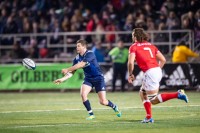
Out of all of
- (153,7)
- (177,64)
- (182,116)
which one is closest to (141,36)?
(182,116)

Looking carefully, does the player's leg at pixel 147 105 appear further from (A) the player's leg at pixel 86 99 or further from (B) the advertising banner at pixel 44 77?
(B) the advertising banner at pixel 44 77

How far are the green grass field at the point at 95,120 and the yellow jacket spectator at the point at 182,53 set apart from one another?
163 inches

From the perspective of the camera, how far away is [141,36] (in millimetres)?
14555

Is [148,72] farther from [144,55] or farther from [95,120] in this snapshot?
[95,120]

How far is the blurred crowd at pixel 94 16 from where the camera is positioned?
2759 centimetres

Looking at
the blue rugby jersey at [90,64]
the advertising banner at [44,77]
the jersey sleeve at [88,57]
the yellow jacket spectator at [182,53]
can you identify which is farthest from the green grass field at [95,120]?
the advertising banner at [44,77]

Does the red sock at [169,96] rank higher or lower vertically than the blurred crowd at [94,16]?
lower

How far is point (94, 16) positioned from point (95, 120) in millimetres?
14535

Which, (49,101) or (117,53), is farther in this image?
(117,53)

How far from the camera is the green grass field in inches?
Answer: 517

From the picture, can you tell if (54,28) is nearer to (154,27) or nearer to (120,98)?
(154,27)

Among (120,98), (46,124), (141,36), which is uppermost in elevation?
(141,36)

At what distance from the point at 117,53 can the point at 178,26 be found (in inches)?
122

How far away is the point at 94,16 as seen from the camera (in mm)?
29391
